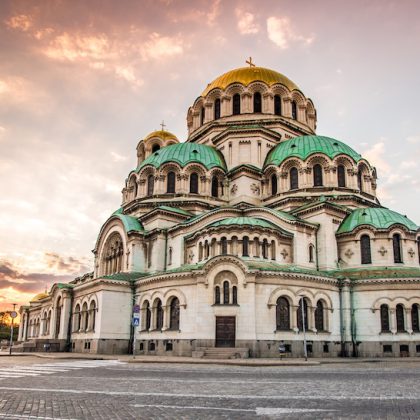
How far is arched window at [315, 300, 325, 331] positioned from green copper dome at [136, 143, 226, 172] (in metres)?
18.0

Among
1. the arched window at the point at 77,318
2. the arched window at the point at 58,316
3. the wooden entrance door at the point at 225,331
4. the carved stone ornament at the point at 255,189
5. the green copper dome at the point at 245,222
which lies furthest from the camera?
the carved stone ornament at the point at 255,189

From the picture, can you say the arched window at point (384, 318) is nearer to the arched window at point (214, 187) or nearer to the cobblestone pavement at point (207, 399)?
the arched window at point (214, 187)

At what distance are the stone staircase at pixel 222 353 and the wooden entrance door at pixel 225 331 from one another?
845 millimetres

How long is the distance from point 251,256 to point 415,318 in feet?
43.3

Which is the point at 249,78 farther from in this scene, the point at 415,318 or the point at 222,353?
the point at 222,353

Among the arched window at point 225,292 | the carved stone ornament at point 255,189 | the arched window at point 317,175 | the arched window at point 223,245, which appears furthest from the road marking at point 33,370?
the arched window at point 317,175

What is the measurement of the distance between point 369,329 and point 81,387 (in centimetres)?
2773

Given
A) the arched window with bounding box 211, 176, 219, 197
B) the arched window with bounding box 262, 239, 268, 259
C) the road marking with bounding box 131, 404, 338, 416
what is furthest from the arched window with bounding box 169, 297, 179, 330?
the road marking with bounding box 131, 404, 338, 416

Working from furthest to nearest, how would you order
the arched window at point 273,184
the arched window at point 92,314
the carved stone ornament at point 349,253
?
the arched window at point 273,184 < the carved stone ornament at point 349,253 < the arched window at point 92,314

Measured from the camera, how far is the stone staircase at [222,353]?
31.5m

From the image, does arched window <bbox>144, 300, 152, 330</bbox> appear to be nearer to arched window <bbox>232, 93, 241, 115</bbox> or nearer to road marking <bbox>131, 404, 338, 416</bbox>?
arched window <bbox>232, 93, 241, 115</bbox>

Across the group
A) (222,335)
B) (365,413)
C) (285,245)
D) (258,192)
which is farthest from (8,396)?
(258,192)

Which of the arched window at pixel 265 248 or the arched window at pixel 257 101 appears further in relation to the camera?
the arched window at pixel 257 101

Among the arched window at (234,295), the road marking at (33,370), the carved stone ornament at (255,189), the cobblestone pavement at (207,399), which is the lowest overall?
the road marking at (33,370)
